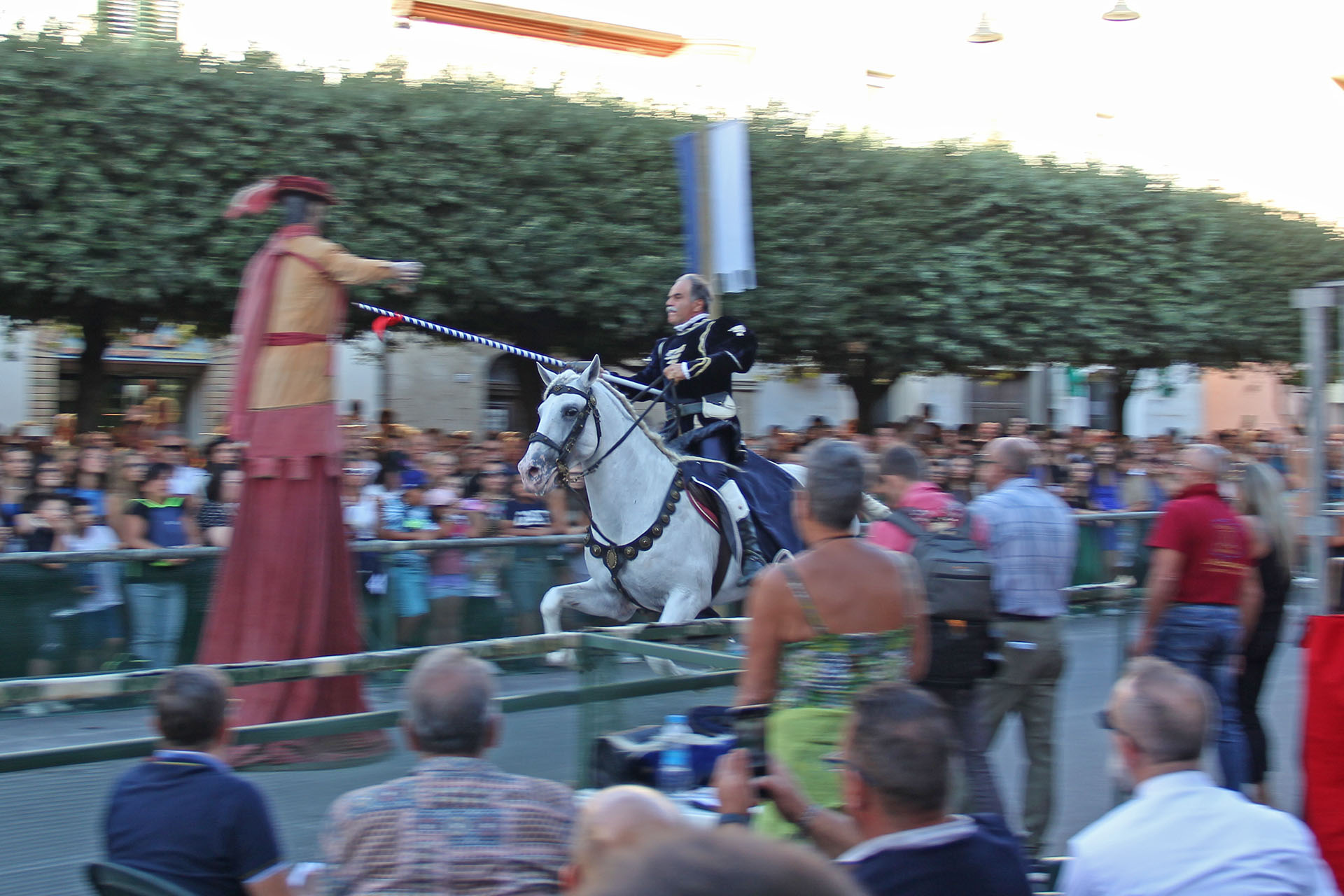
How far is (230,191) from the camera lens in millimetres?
15125

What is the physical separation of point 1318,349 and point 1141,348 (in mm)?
16319

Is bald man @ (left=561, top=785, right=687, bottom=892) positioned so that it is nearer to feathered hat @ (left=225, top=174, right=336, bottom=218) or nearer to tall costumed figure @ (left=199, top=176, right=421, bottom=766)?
tall costumed figure @ (left=199, top=176, right=421, bottom=766)

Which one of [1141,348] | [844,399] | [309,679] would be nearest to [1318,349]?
[309,679]

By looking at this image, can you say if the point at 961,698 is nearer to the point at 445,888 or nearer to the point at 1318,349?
the point at 1318,349

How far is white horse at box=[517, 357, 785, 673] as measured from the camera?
7789 mm

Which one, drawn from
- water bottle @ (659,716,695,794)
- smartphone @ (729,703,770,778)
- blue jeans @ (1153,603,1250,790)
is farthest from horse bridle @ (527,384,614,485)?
smartphone @ (729,703,770,778)

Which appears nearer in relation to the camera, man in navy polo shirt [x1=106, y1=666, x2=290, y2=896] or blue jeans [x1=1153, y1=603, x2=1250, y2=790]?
man in navy polo shirt [x1=106, y1=666, x2=290, y2=896]

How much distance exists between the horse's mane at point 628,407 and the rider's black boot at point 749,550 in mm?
539

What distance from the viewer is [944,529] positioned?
5215 mm

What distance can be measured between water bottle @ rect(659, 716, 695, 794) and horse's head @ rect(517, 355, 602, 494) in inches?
117

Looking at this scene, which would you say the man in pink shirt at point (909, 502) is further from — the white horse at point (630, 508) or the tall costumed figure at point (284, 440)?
the white horse at point (630, 508)

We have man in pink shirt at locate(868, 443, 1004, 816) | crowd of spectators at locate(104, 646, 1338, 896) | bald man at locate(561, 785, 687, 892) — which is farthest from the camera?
man in pink shirt at locate(868, 443, 1004, 816)

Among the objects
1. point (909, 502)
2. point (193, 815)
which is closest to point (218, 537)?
point (909, 502)

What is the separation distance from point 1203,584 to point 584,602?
354 cm
